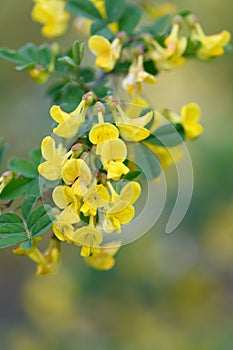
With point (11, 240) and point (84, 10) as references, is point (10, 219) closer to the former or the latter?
point (11, 240)

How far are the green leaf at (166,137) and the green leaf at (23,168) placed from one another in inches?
9.7

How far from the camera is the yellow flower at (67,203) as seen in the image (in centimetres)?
93

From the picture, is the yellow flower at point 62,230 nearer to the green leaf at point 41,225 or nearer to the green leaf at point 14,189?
the green leaf at point 41,225

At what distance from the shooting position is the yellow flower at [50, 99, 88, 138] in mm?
959

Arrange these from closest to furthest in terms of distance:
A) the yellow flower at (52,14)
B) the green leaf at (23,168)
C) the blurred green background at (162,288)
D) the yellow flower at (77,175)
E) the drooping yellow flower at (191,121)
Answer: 1. the yellow flower at (77,175)
2. the green leaf at (23,168)
3. the drooping yellow flower at (191,121)
4. the yellow flower at (52,14)
5. the blurred green background at (162,288)

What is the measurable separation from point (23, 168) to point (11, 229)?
193 millimetres

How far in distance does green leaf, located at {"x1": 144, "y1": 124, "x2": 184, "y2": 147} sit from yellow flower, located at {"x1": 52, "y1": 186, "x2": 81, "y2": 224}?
32 cm

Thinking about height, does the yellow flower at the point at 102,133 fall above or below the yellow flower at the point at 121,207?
above

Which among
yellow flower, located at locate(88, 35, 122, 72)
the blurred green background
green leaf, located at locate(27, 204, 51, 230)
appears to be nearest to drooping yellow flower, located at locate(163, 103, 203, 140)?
yellow flower, located at locate(88, 35, 122, 72)

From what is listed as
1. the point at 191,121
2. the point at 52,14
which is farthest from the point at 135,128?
the point at 52,14

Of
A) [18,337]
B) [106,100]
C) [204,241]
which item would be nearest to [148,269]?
[204,241]

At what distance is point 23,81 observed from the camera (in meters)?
3.35

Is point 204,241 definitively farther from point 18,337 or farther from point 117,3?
point 117,3

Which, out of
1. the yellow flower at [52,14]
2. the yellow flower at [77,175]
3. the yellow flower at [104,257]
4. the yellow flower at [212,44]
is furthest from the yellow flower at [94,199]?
the yellow flower at [52,14]
